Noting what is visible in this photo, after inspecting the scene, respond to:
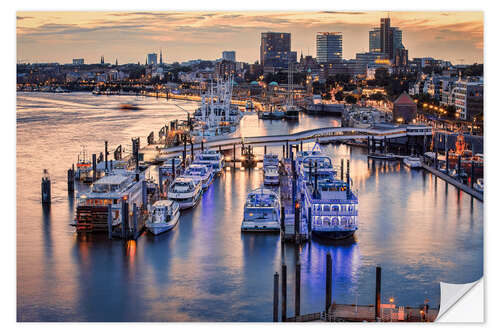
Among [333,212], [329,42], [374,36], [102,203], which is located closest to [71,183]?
[102,203]

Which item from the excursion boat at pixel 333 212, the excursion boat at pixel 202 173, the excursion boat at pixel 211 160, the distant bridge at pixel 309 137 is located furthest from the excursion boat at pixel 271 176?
the excursion boat at pixel 333 212

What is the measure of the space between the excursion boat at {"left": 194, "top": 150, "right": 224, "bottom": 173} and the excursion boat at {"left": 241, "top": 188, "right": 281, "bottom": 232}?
183 inches

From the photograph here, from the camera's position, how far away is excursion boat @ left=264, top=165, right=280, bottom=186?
15055mm

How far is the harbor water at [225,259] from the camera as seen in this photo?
25.9 feet

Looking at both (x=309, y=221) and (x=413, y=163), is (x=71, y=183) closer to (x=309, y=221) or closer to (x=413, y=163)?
(x=309, y=221)

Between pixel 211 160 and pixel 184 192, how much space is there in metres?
3.82

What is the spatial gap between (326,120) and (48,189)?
22.6 m

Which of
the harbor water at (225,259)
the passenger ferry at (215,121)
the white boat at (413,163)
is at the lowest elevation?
the harbor water at (225,259)

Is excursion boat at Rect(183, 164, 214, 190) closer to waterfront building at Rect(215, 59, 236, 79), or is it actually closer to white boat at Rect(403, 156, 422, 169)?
waterfront building at Rect(215, 59, 236, 79)

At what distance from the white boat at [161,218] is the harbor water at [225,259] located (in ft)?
0.49

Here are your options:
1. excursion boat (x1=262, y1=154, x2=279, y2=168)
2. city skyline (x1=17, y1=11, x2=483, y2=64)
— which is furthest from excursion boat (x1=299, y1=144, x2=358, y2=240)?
excursion boat (x1=262, y1=154, x2=279, y2=168)

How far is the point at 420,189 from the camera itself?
1482 cm

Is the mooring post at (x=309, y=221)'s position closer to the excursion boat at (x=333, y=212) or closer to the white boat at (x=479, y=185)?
the excursion boat at (x=333, y=212)

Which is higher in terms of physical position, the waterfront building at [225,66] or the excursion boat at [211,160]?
the waterfront building at [225,66]
